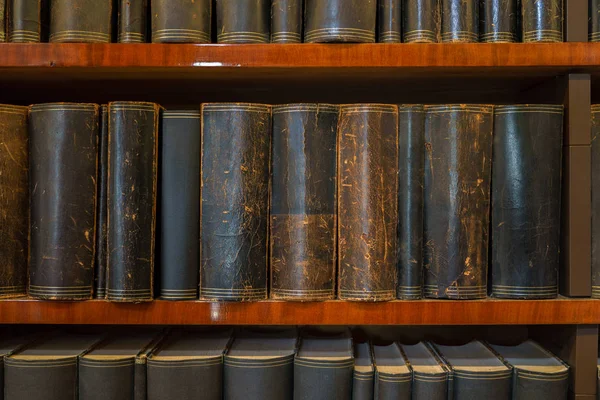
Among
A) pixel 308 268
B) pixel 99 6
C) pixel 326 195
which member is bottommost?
pixel 308 268

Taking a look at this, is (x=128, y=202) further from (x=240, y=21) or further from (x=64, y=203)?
(x=240, y=21)

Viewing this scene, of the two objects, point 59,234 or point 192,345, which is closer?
point 59,234

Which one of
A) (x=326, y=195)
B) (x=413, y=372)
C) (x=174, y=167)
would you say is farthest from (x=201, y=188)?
(x=413, y=372)

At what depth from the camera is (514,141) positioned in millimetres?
793

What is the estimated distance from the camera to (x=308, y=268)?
78 centimetres

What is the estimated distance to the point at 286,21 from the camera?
31.2 inches

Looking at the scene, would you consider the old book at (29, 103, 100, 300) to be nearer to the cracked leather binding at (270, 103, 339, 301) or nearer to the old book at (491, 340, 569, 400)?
the cracked leather binding at (270, 103, 339, 301)

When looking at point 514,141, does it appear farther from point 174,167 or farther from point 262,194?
point 174,167

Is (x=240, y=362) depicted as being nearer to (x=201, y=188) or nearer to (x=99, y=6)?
(x=201, y=188)

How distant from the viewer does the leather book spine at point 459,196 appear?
2.59ft

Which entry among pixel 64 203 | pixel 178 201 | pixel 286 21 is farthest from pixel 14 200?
A: pixel 286 21

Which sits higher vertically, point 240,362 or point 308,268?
point 308,268

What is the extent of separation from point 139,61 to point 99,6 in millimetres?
103

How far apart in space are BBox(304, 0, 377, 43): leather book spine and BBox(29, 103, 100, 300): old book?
0.35 meters
